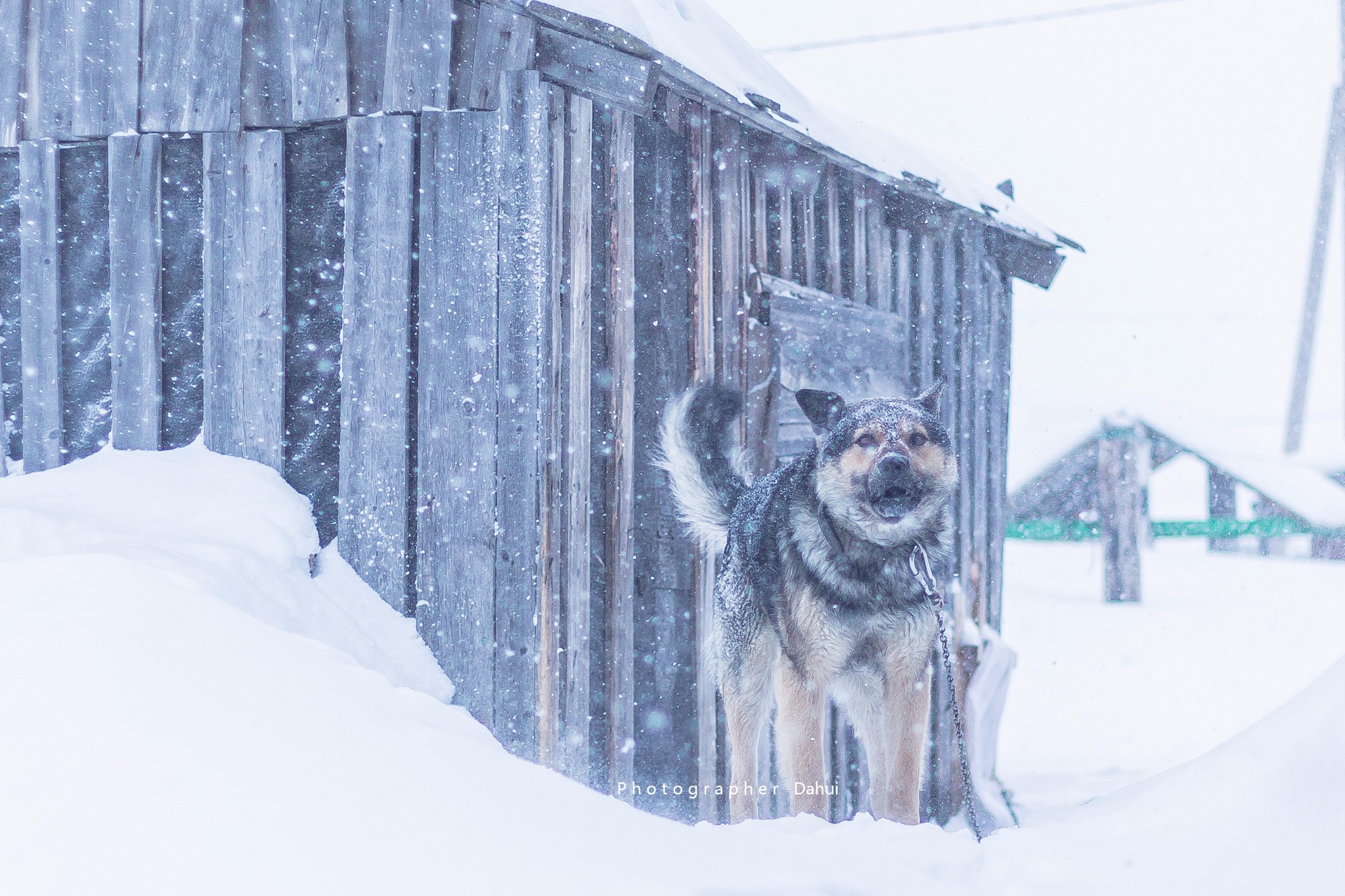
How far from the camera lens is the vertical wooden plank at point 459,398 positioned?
11.5 ft

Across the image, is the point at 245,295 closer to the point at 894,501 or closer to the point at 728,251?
the point at 728,251

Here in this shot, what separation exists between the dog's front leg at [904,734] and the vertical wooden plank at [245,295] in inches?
104

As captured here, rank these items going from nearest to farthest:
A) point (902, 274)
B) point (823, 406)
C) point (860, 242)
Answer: point (823, 406), point (860, 242), point (902, 274)

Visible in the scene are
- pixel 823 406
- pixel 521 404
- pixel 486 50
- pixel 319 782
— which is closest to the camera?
pixel 319 782

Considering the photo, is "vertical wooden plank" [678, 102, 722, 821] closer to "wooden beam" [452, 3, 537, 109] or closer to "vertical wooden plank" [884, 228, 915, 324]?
"wooden beam" [452, 3, 537, 109]

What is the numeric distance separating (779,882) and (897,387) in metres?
4.20

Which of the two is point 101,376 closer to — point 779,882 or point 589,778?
point 589,778

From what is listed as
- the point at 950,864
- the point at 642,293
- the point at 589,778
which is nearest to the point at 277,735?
the point at 950,864

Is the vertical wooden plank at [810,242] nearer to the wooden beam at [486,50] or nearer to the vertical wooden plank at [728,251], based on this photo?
the vertical wooden plank at [728,251]

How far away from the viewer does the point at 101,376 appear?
4176 millimetres

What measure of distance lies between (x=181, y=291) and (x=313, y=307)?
65cm

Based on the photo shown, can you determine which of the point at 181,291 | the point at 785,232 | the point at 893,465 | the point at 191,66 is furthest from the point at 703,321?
the point at 191,66

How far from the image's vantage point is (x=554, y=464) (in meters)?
3.53

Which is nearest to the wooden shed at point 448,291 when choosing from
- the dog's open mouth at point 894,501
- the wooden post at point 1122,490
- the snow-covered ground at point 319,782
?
the snow-covered ground at point 319,782
